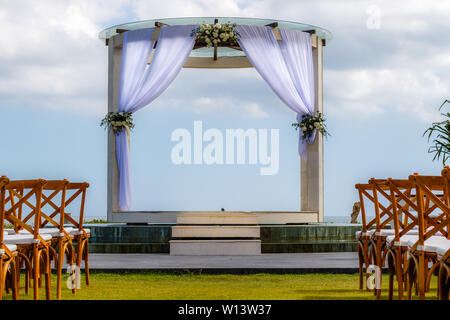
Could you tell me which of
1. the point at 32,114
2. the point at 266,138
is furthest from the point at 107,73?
the point at 266,138

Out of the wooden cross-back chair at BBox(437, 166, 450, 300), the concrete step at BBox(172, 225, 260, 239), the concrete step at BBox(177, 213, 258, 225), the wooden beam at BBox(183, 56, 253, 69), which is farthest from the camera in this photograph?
→ the wooden beam at BBox(183, 56, 253, 69)

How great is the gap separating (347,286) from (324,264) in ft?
4.40

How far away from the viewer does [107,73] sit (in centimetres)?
1120

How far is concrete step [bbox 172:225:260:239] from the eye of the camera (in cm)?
916

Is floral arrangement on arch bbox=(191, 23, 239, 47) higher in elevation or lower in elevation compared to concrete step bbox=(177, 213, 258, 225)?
higher

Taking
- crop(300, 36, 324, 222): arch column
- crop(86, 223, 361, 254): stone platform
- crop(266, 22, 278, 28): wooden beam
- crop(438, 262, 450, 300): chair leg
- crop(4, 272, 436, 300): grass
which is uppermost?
crop(266, 22, 278, 28): wooden beam

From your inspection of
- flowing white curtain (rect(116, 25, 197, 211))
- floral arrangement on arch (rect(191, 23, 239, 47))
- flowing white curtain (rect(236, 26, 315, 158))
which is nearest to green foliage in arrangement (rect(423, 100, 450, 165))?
flowing white curtain (rect(236, 26, 315, 158))

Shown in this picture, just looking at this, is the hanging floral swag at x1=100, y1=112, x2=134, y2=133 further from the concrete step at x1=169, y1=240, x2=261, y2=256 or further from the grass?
the grass

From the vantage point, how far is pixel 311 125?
1058 centimetres

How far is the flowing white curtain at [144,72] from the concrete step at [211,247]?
2.05m

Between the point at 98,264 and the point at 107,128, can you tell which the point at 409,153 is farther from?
the point at 107,128

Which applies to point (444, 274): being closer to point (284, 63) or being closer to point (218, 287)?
point (218, 287)

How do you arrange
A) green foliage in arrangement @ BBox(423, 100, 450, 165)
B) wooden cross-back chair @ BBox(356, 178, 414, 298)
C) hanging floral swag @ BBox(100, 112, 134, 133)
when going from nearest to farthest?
1. wooden cross-back chair @ BBox(356, 178, 414, 298)
2. green foliage in arrangement @ BBox(423, 100, 450, 165)
3. hanging floral swag @ BBox(100, 112, 134, 133)

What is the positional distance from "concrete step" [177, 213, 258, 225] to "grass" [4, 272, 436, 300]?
3193 mm
